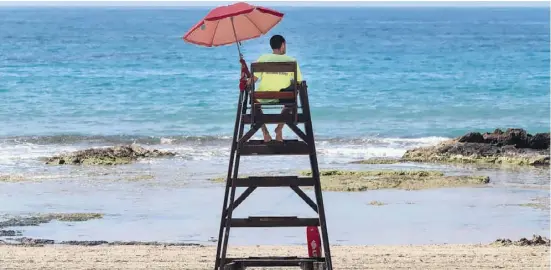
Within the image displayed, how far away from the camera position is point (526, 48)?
69.9 meters

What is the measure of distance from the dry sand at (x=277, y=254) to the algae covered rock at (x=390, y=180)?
15.4 ft

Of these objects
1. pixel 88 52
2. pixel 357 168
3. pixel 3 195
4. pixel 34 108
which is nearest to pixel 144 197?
pixel 3 195

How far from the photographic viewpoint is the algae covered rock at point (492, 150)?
20.7m

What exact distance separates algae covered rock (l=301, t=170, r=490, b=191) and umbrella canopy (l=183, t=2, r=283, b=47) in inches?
331

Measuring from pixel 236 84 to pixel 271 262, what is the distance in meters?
34.2

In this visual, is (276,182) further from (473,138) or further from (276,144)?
(473,138)

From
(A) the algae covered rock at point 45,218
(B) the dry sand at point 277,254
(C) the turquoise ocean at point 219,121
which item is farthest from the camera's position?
(C) the turquoise ocean at point 219,121

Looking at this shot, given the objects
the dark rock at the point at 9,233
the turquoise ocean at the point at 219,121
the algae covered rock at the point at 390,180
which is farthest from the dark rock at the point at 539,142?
the dark rock at the point at 9,233

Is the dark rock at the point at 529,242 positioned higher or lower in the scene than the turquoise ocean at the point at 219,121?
higher

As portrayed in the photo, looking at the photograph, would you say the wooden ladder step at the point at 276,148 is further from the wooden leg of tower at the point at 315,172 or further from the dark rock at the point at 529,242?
the dark rock at the point at 529,242

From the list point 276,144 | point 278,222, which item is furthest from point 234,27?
point 278,222

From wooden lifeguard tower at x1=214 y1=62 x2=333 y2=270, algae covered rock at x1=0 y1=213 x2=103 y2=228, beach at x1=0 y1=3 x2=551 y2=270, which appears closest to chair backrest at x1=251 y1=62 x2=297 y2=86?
wooden lifeguard tower at x1=214 y1=62 x2=333 y2=270

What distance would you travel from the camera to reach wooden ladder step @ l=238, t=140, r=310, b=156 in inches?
339

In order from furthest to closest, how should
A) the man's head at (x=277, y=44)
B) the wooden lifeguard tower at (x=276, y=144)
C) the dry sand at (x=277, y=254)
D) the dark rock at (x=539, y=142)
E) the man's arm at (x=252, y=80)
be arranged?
the dark rock at (x=539, y=142)
the dry sand at (x=277, y=254)
the man's head at (x=277, y=44)
the wooden lifeguard tower at (x=276, y=144)
the man's arm at (x=252, y=80)
